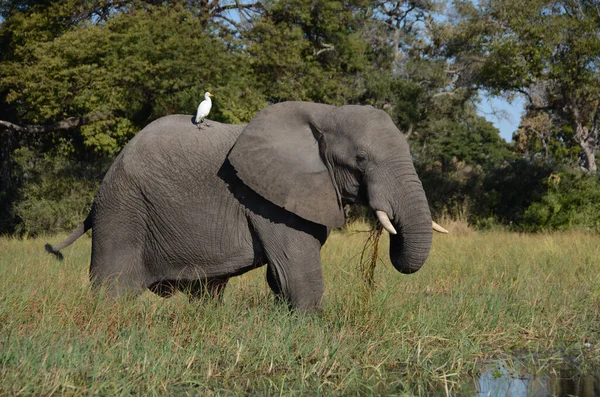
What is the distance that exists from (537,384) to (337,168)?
6.55 ft

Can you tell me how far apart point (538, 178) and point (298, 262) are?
15.8 meters

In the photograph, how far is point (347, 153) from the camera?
572 cm

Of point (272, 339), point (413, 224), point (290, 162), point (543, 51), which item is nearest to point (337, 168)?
point (290, 162)

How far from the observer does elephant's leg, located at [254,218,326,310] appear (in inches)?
224

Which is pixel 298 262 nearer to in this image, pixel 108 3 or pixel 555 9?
pixel 555 9

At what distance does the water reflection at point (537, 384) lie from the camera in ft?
16.1

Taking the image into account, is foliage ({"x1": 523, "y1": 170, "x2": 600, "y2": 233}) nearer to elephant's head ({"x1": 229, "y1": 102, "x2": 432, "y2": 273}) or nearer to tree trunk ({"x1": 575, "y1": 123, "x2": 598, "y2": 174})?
tree trunk ({"x1": 575, "y1": 123, "x2": 598, "y2": 174})

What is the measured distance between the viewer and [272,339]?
5172 millimetres

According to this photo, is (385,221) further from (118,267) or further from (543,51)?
(543,51)

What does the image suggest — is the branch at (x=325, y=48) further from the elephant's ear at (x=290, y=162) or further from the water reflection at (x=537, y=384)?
the water reflection at (x=537, y=384)

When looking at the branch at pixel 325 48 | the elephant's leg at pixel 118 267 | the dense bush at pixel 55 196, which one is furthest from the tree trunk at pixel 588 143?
the elephant's leg at pixel 118 267

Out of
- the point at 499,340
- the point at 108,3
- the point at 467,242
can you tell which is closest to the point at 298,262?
the point at 499,340

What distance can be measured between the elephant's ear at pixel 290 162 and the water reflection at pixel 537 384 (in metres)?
1.48

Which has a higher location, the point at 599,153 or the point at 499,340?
the point at 599,153
